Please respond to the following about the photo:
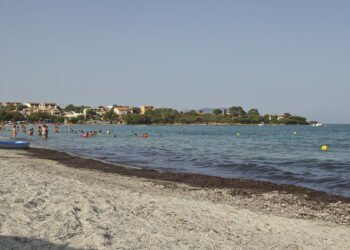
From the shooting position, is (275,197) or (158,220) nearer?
(158,220)

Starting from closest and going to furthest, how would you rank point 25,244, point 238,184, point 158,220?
1. point 25,244
2. point 158,220
3. point 238,184

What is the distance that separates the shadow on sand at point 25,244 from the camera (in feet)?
18.1

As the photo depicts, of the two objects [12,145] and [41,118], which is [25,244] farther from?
[41,118]

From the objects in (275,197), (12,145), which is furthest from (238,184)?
(12,145)

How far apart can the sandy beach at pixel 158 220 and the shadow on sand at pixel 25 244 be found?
1cm

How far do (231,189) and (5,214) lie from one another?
881cm

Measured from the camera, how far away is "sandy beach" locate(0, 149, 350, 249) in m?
6.27

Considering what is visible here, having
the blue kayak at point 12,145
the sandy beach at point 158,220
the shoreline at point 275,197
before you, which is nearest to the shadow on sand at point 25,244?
the sandy beach at point 158,220

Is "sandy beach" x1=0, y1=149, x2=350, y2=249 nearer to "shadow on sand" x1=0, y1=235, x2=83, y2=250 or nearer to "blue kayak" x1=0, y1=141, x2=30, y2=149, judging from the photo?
"shadow on sand" x1=0, y1=235, x2=83, y2=250

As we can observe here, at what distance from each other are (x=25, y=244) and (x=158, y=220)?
2894 millimetres

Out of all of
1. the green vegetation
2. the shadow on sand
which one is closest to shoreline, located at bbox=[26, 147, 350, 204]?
the shadow on sand

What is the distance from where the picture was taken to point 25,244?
222 inches

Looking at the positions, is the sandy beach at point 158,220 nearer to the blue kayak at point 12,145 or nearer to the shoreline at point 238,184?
the shoreline at point 238,184

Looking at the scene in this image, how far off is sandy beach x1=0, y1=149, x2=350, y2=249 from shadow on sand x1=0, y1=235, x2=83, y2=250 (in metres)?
0.01
